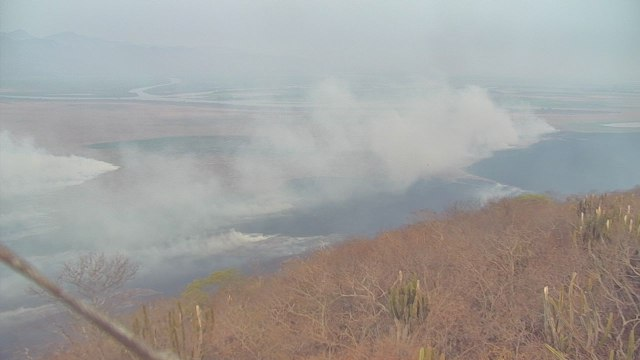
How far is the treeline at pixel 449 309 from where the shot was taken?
775cm

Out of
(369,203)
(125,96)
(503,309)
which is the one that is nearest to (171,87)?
(125,96)

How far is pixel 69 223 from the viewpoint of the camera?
2678cm

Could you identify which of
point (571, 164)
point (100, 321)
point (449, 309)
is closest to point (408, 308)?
point (449, 309)

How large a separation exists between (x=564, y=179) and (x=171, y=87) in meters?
52.0

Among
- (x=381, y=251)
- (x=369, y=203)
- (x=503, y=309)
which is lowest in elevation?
(x=369, y=203)

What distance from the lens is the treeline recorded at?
7746 millimetres

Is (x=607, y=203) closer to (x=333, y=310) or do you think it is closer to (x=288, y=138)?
(x=333, y=310)

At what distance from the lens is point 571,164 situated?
144 feet

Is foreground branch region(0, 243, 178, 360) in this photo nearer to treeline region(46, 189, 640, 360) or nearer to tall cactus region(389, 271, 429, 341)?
treeline region(46, 189, 640, 360)

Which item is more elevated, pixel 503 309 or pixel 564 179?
pixel 503 309

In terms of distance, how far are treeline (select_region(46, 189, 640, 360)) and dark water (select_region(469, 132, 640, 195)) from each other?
24631mm

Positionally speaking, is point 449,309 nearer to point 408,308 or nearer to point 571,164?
point 408,308

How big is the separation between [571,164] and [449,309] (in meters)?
39.3

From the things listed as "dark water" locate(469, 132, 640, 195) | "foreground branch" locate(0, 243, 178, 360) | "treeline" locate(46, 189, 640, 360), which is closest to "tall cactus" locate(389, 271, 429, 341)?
"treeline" locate(46, 189, 640, 360)
